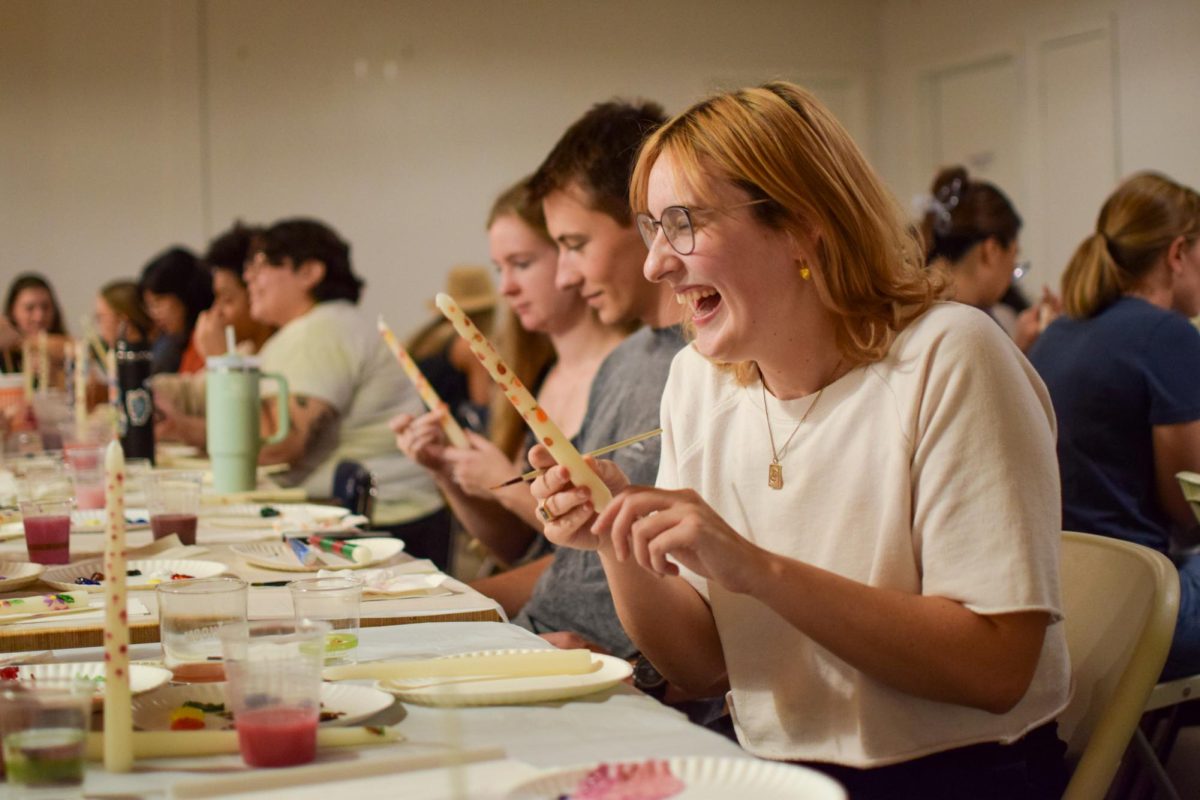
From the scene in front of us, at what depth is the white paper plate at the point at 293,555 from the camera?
190cm

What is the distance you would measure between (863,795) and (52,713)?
87 centimetres

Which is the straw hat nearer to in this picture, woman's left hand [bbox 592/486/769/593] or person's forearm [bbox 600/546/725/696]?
person's forearm [bbox 600/546/725/696]

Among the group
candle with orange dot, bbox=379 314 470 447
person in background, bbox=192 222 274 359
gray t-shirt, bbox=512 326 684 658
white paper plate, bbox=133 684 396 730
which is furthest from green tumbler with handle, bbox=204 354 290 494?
person in background, bbox=192 222 274 359

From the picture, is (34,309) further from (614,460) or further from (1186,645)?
(1186,645)

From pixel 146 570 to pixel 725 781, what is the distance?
1188 mm

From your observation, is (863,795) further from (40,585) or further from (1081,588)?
(40,585)

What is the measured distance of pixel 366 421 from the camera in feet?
13.5

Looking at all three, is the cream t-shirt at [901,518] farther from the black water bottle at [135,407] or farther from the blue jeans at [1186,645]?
the black water bottle at [135,407]

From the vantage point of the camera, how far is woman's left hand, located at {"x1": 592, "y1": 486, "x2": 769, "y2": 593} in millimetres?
1247

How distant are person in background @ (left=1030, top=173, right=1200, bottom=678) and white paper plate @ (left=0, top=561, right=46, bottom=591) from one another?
6.95 ft

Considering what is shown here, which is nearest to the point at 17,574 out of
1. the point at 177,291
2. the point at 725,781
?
the point at 725,781

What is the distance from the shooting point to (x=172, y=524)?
2154 millimetres

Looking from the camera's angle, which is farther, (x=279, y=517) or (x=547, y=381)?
(x=547, y=381)

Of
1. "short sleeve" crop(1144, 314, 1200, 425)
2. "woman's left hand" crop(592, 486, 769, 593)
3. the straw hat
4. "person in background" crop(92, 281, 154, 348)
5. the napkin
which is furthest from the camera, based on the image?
"person in background" crop(92, 281, 154, 348)
